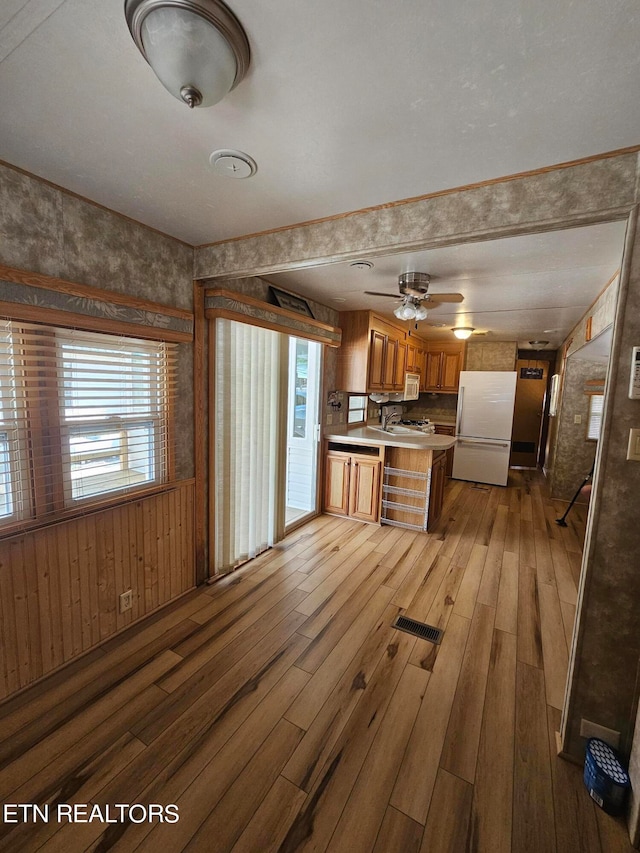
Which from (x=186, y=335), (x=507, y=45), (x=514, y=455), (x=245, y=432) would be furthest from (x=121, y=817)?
(x=514, y=455)

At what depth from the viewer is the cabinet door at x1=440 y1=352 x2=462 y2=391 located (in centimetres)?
625

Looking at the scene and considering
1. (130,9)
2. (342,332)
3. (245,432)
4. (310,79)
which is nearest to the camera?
(130,9)

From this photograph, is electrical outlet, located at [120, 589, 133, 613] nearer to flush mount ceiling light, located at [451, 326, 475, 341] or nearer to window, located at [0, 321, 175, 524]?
window, located at [0, 321, 175, 524]

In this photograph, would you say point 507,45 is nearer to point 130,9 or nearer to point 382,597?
point 130,9

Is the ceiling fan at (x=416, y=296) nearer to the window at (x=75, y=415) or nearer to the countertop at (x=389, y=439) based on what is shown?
the countertop at (x=389, y=439)

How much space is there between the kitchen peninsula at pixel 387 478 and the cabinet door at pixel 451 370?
238 centimetres

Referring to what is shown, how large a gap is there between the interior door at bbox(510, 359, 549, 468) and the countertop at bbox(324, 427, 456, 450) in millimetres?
3974

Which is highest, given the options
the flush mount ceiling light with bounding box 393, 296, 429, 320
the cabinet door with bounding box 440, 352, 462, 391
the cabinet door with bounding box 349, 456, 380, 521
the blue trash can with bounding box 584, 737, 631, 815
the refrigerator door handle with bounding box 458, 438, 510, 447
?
the flush mount ceiling light with bounding box 393, 296, 429, 320

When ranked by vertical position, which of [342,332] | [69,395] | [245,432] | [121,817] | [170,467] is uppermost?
[342,332]

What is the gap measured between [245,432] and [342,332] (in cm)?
200

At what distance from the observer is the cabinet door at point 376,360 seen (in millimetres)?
4217

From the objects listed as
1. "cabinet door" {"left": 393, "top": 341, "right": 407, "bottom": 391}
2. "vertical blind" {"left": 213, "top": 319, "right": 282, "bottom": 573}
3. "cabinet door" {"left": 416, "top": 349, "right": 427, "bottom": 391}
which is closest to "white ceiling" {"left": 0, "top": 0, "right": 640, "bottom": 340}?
"vertical blind" {"left": 213, "top": 319, "right": 282, "bottom": 573}

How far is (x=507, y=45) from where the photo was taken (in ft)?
3.00

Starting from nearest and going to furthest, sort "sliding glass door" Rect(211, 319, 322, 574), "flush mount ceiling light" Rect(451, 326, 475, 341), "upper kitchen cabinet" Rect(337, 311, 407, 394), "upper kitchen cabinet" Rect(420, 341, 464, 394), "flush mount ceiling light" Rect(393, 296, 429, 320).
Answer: "sliding glass door" Rect(211, 319, 322, 574) → "flush mount ceiling light" Rect(393, 296, 429, 320) → "upper kitchen cabinet" Rect(337, 311, 407, 394) → "flush mount ceiling light" Rect(451, 326, 475, 341) → "upper kitchen cabinet" Rect(420, 341, 464, 394)
